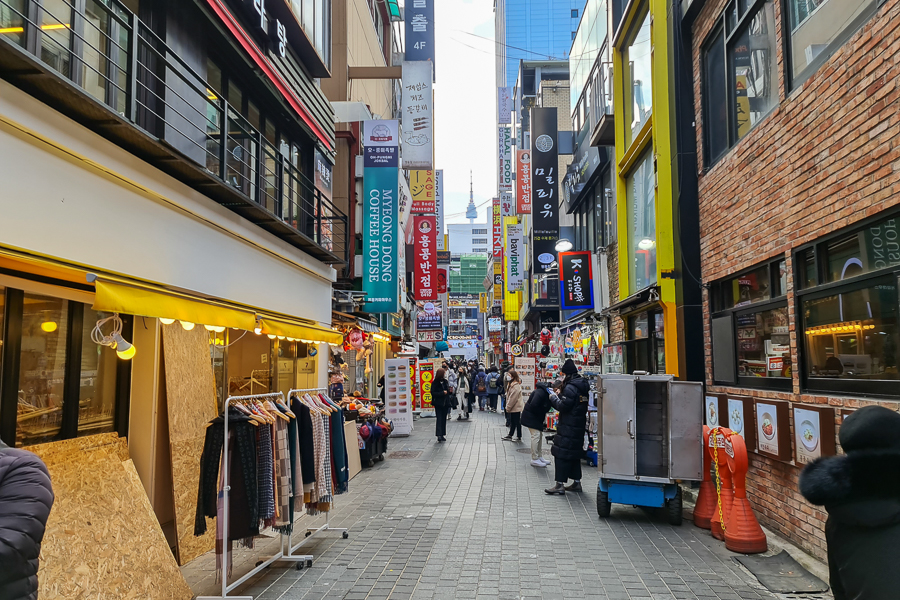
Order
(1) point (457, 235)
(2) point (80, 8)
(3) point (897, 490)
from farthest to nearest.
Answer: (1) point (457, 235), (2) point (80, 8), (3) point (897, 490)

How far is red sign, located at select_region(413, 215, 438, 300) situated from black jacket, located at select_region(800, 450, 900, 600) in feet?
88.1

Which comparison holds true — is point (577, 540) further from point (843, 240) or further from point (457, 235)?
point (457, 235)

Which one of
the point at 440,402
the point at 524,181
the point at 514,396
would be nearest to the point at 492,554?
the point at 514,396

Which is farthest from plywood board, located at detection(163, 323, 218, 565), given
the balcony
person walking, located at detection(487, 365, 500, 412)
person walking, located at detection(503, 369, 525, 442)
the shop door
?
person walking, located at detection(487, 365, 500, 412)

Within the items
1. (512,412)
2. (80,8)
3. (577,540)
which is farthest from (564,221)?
(80,8)

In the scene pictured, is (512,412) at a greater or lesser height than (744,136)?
lesser

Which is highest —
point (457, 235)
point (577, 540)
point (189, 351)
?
point (457, 235)

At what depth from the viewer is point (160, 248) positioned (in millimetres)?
7297

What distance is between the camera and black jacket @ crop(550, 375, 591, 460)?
10.5 metres

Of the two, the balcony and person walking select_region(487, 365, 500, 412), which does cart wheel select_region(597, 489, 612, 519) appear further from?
person walking select_region(487, 365, 500, 412)

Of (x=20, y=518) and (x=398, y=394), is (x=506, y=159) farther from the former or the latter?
(x=20, y=518)

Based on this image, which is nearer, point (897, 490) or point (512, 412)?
point (897, 490)

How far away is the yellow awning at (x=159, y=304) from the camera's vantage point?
4.76 m

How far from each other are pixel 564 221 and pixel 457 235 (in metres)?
139
